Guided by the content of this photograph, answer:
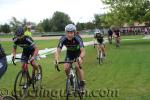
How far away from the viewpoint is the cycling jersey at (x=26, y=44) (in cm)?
1220

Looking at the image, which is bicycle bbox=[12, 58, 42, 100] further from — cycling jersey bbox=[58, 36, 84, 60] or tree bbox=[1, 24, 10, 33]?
tree bbox=[1, 24, 10, 33]

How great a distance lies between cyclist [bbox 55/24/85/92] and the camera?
430 inches

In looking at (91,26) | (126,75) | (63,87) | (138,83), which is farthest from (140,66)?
(91,26)

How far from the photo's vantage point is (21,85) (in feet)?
38.8

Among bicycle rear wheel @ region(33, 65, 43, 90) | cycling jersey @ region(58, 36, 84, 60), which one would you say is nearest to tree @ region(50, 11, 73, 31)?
bicycle rear wheel @ region(33, 65, 43, 90)

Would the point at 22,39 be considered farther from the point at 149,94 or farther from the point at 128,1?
the point at 128,1

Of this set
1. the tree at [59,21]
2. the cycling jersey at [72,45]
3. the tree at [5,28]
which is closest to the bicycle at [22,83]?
the cycling jersey at [72,45]

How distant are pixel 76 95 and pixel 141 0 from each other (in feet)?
145

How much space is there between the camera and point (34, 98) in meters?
12.1

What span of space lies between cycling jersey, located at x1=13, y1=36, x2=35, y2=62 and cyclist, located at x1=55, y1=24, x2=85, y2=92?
1377 millimetres

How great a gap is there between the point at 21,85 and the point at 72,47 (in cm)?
183

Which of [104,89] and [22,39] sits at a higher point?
[22,39]

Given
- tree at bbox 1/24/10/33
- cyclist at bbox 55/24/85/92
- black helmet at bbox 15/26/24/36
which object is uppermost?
black helmet at bbox 15/26/24/36

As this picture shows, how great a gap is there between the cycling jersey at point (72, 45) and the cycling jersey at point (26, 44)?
1399mm
